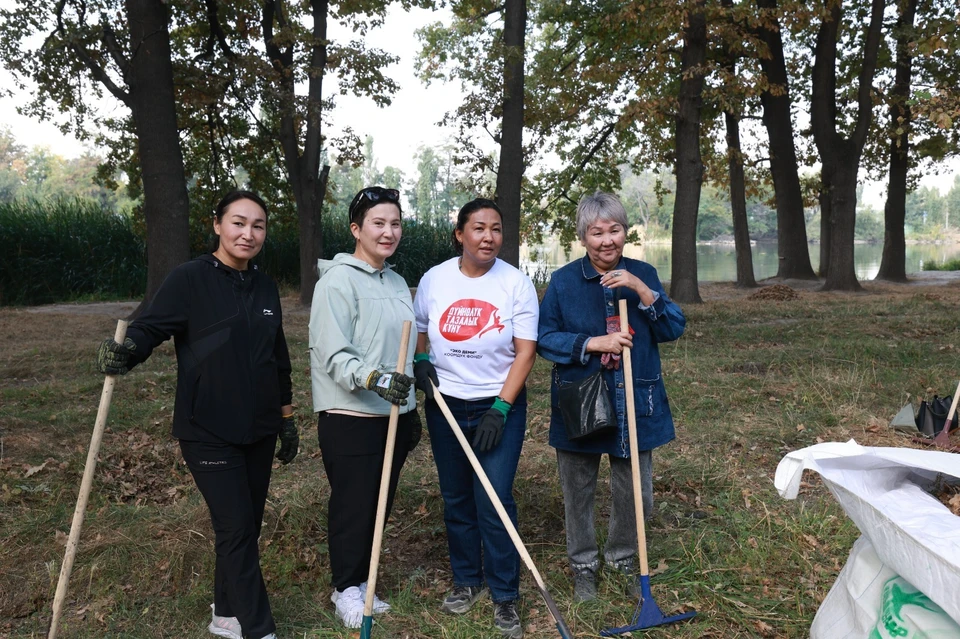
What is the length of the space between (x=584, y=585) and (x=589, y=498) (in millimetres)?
389

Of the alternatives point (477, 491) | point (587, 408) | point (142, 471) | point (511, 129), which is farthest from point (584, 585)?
point (511, 129)

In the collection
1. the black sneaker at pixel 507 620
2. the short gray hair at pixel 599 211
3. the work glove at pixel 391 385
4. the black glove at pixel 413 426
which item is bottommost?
the black sneaker at pixel 507 620

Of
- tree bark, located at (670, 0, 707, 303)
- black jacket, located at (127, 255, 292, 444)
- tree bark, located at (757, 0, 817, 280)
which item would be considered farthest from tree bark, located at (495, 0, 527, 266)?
tree bark, located at (757, 0, 817, 280)

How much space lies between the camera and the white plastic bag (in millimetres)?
2162

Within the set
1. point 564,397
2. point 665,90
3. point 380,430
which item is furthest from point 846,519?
point 665,90

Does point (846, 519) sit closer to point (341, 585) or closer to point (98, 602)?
point (341, 585)

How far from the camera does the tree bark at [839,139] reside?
55.9ft

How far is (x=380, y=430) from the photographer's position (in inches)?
134

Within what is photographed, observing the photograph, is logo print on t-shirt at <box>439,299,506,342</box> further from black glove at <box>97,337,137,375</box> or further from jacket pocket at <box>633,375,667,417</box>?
black glove at <box>97,337,137,375</box>

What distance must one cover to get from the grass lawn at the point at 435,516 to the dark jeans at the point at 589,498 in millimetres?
234

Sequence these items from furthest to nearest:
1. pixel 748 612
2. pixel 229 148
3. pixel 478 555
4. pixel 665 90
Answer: pixel 665 90, pixel 229 148, pixel 478 555, pixel 748 612

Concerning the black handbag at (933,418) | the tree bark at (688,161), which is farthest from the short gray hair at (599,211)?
the tree bark at (688,161)

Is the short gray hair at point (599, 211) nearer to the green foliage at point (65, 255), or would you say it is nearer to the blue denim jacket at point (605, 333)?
the blue denim jacket at point (605, 333)

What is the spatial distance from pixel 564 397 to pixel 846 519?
1.85 meters
